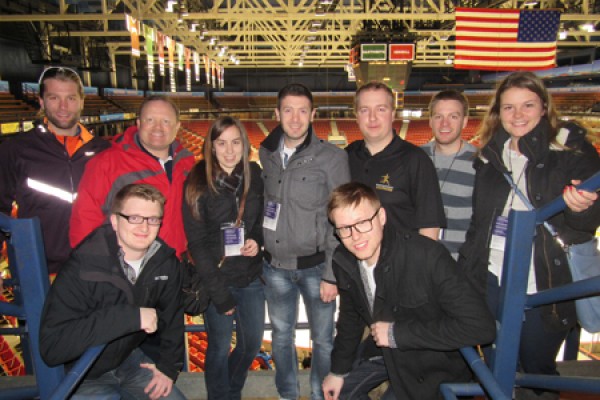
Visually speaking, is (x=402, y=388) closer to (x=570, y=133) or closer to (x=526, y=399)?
(x=526, y=399)

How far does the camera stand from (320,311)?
2.56 meters

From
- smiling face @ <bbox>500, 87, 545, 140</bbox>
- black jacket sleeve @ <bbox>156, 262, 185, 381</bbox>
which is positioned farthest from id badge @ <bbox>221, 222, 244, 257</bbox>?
smiling face @ <bbox>500, 87, 545, 140</bbox>

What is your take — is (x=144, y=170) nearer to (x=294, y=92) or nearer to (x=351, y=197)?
(x=294, y=92)

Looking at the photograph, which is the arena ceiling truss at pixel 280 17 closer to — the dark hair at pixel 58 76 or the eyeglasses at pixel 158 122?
the dark hair at pixel 58 76

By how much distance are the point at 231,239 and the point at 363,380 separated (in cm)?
101

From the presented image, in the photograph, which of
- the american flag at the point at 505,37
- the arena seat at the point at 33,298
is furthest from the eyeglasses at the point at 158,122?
the american flag at the point at 505,37

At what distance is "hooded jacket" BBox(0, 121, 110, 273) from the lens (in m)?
2.68

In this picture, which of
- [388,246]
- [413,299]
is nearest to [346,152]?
[388,246]

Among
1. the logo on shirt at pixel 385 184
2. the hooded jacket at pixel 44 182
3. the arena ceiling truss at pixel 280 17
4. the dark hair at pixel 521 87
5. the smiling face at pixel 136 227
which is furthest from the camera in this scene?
the arena ceiling truss at pixel 280 17

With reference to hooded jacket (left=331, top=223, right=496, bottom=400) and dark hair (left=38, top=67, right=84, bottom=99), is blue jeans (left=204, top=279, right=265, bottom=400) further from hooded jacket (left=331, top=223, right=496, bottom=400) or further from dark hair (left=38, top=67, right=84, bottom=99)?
dark hair (left=38, top=67, right=84, bottom=99)

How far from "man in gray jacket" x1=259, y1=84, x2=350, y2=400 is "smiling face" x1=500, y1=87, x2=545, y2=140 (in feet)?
2.85

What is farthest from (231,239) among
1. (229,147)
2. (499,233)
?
(499,233)

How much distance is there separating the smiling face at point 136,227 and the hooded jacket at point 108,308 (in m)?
0.06

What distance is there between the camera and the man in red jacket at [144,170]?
7.96 feet
